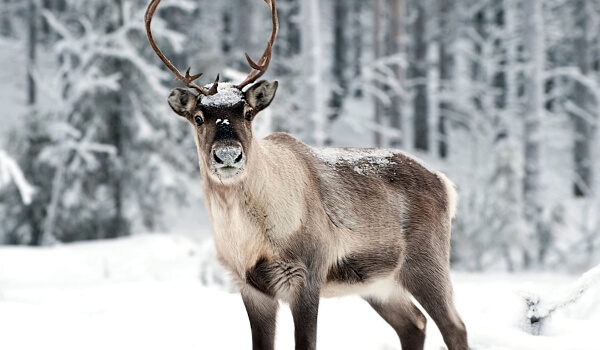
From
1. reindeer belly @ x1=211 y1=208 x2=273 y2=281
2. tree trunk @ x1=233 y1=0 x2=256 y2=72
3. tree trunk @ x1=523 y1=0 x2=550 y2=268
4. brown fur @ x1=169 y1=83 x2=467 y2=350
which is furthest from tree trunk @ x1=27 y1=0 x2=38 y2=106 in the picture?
reindeer belly @ x1=211 y1=208 x2=273 y2=281

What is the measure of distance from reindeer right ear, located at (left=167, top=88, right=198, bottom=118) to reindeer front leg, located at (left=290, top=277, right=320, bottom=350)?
121 centimetres

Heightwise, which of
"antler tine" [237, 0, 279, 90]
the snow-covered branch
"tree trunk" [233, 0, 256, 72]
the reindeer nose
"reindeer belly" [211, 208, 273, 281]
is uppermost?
"tree trunk" [233, 0, 256, 72]

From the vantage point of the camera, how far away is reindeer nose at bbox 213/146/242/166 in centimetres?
380

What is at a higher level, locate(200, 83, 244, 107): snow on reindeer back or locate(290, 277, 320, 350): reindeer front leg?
locate(200, 83, 244, 107): snow on reindeer back

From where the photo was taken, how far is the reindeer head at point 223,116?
3.85 m

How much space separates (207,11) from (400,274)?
27.0 m

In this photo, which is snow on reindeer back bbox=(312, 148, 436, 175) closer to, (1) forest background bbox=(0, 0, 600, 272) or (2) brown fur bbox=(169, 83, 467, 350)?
(2) brown fur bbox=(169, 83, 467, 350)

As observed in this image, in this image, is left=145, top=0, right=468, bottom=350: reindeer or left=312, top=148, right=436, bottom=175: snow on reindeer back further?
left=312, top=148, right=436, bottom=175: snow on reindeer back

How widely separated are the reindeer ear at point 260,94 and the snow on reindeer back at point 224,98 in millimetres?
68

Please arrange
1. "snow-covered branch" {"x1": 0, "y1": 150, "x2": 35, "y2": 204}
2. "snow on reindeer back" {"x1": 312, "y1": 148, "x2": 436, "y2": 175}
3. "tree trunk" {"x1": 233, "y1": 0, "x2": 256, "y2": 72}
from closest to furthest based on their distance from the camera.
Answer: "snow on reindeer back" {"x1": 312, "y1": 148, "x2": 436, "y2": 175}
"snow-covered branch" {"x1": 0, "y1": 150, "x2": 35, "y2": 204}
"tree trunk" {"x1": 233, "y1": 0, "x2": 256, "y2": 72}

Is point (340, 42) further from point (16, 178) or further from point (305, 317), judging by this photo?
point (305, 317)

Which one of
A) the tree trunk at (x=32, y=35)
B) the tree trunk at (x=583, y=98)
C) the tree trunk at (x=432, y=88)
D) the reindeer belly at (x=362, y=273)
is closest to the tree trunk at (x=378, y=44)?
the tree trunk at (x=432, y=88)

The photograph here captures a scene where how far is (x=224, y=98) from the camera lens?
4047mm

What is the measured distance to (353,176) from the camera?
478 cm
